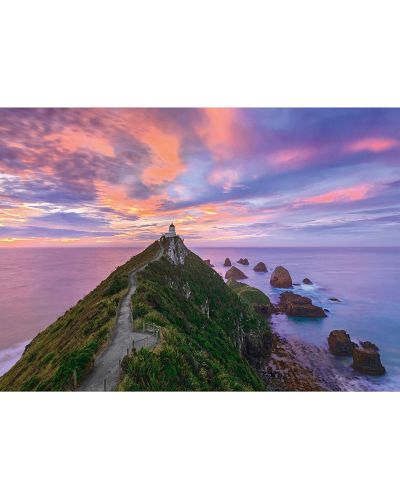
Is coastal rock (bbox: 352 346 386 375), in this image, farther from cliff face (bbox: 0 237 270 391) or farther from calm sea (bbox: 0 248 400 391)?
cliff face (bbox: 0 237 270 391)

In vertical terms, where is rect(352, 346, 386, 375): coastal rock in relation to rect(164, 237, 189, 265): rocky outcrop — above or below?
below

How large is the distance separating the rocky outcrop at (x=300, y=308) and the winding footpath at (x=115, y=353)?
1285 inches

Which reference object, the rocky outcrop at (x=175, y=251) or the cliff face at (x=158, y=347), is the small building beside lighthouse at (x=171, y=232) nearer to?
the rocky outcrop at (x=175, y=251)

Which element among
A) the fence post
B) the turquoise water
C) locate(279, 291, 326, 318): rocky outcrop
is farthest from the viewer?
locate(279, 291, 326, 318): rocky outcrop

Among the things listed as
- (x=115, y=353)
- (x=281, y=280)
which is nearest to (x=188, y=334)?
(x=115, y=353)

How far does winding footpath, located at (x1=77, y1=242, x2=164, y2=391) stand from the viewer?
264 inches

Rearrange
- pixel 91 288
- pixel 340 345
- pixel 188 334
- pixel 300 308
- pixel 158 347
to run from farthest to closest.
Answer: pixel 91 288, pixel 300 308, pixel 340 345, pixel 188 334, pixel 158 347

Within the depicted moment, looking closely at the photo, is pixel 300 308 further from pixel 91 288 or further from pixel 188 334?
pixel 91 288

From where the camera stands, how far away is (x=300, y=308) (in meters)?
37.4

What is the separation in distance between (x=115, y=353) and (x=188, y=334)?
4545 millimetres

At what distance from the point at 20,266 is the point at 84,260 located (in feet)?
40.5

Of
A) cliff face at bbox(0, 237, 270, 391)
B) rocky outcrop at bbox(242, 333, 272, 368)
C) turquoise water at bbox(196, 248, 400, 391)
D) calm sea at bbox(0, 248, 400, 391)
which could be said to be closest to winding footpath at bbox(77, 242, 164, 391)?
cliff face at bbox(0, 237, 270, 391)

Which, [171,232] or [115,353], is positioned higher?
[171,232]

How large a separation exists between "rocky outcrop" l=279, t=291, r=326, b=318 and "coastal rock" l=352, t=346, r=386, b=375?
13095mm
